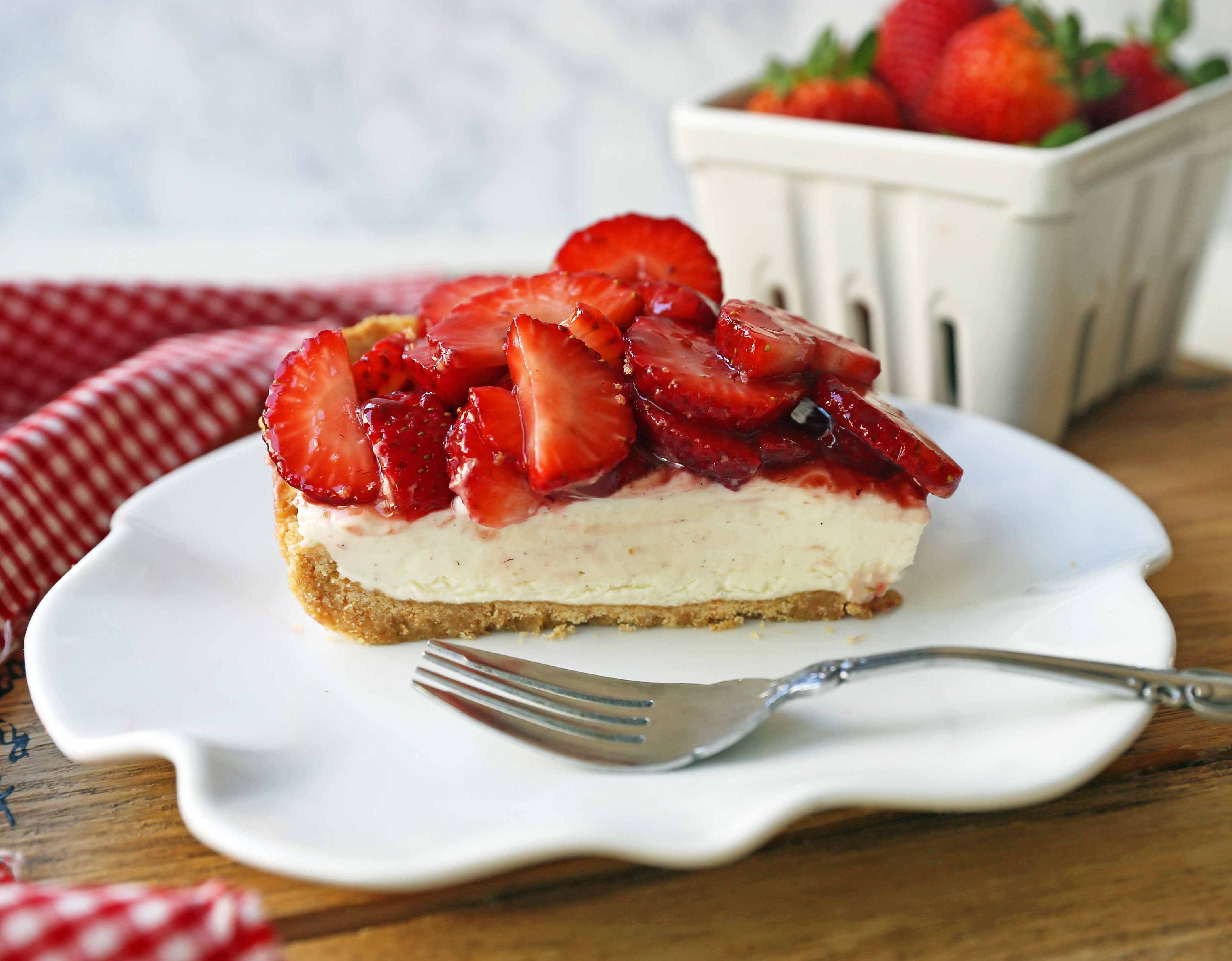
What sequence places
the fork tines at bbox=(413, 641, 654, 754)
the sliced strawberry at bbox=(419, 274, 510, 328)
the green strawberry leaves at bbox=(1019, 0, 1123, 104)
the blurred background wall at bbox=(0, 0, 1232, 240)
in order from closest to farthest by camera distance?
1. the fork tines at bbox=(413, 641, 654, 754)
2. the sliced strawberry at bbox=(419, 274, 510, 328)
3. the green strawberry leaves at bbox=(1019, 0, 1123, 104)
4. the blurred background wall at bbox=(0, 0, 1232, 240)

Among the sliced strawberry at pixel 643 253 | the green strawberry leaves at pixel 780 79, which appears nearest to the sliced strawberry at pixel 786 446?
the sliced strawberry at pixel 643 253

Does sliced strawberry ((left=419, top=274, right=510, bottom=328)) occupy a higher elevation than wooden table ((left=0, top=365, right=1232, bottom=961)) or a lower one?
higher

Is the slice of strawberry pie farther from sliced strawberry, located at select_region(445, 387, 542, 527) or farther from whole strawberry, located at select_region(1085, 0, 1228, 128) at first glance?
whole strawberry, located at select_region(1085, 0, 1228, 128)

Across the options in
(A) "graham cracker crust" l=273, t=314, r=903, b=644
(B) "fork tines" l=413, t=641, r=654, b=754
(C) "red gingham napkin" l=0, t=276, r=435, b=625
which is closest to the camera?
(B) "fork tines" l=413, t=641, r=654, b=754

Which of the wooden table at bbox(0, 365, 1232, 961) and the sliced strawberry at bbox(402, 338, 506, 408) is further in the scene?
the sliced strawberry at bbox(402, 338, 506, 408)

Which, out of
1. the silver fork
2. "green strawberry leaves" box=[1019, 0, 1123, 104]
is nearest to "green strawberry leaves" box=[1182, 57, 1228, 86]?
"green strawberry leaves" box=[1019, 0, 1123, 104]

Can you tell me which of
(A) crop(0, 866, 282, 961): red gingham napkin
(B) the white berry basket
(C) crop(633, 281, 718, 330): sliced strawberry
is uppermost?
(A) crop(0, 866, 282, 961): red gingham napkin

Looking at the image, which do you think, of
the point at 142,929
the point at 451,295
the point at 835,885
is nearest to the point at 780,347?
the point at 451,295

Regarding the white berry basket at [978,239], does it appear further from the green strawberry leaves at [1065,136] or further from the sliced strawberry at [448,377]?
the sliced strawberry at [448,377]
